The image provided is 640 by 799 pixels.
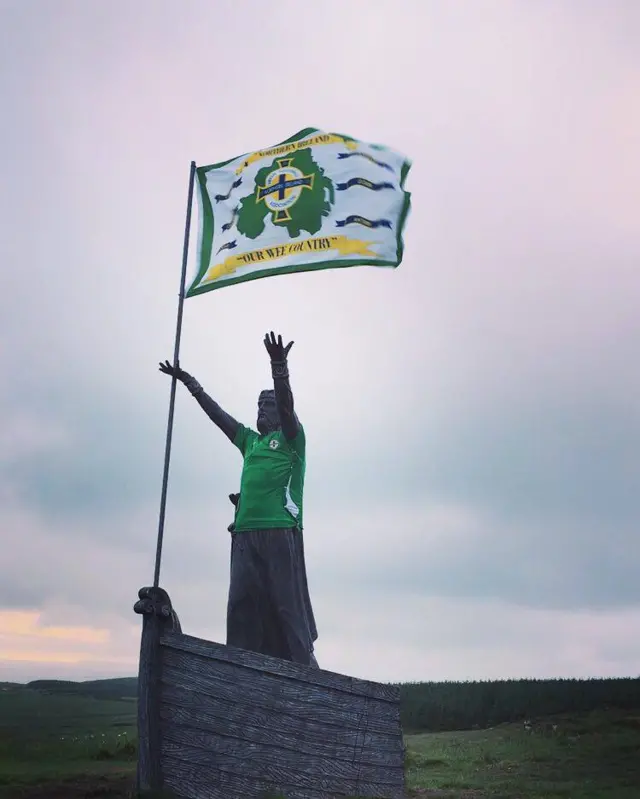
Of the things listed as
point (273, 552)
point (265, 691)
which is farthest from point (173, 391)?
point (265, 691)

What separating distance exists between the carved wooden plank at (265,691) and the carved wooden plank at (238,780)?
1.62 feet

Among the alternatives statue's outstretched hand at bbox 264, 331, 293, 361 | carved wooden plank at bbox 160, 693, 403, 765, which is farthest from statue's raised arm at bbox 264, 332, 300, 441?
carved wooden plank at bbox 160, 693, 403, 765

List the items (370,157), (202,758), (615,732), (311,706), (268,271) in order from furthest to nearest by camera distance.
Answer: (615,732)
(370,157)
(268,271)
(311,706)
(202,758)

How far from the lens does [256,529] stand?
29.3ft

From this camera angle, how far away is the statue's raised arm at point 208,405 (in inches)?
377

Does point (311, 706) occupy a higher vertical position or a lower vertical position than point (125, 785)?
higher

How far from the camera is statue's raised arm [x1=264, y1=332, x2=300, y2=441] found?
8.35 meters

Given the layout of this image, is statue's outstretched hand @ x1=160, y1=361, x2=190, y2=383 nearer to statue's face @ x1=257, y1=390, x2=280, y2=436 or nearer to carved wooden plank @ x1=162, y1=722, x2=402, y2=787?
statue's face @ x1=257, y1=390, x2=280, y2=436

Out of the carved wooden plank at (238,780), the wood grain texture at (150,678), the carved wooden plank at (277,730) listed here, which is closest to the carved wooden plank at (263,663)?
the wood grain texture at (150,678)

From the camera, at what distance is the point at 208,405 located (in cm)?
973

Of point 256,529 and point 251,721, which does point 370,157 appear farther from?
point 251,721

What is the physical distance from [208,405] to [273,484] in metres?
1.29

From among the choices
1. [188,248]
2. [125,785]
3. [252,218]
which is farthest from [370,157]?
[125,785]

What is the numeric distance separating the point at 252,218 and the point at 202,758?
5.27 m
